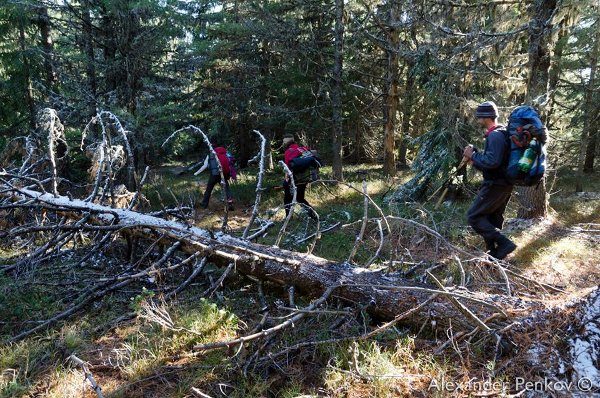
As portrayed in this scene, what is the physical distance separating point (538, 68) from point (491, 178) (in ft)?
15.1

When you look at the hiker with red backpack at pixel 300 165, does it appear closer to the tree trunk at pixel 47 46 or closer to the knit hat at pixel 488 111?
the knit hat at pixel 488 111

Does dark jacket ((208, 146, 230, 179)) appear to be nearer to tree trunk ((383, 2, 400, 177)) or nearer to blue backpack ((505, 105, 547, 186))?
tree trunk ((383, 2, 400, 177))

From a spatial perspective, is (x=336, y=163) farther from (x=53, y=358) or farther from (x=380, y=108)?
(x=53, y=358)

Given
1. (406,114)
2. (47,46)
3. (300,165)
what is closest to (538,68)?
(300,165)

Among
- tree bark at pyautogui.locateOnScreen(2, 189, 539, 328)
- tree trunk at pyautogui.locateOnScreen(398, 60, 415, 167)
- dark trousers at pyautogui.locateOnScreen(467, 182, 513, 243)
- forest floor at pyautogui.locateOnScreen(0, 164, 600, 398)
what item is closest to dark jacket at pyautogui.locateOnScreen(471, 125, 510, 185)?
dark trousers at pyautogui.locateOnScreen(467, 182, 513, 243)

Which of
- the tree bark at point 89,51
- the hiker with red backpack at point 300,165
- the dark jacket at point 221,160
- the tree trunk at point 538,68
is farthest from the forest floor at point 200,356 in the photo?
the tree bark at point 89,51

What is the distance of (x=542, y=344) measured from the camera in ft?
9.38

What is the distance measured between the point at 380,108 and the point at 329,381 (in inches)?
615

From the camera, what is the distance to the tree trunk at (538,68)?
757cm

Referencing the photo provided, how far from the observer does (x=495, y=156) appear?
477 cm

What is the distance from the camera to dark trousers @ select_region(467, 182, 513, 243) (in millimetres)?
5051

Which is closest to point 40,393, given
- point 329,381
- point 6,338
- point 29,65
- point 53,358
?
point 53,358

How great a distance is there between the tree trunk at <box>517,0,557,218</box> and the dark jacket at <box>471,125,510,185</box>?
351cm

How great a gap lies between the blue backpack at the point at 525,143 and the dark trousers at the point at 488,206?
11.9 inches
